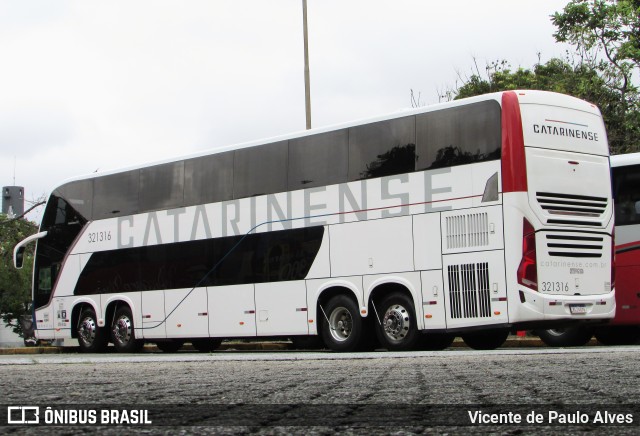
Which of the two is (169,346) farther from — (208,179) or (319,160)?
(319,160)

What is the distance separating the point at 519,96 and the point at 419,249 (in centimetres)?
289

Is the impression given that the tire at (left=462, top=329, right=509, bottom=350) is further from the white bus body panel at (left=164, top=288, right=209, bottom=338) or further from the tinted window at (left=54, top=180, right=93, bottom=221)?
the tinted window at (left=54, top=180, right=93, bottom=221)

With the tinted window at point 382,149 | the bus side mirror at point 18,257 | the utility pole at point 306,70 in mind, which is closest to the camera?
the tinted window at point 382,149

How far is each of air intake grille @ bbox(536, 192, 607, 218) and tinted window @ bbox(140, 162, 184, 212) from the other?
7.75 m

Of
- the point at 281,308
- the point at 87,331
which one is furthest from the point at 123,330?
the point at 281,308

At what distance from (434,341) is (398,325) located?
3.62 ft

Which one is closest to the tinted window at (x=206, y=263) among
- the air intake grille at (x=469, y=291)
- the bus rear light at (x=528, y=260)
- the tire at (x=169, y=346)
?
the tire at (x=169, y=346)

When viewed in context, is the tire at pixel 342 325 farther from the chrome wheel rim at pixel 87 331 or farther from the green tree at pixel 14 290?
the green tree at pixel 14 290

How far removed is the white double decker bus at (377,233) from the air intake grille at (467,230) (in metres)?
0.03

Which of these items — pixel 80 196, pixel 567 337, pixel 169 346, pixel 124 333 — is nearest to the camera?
pixel 567 337

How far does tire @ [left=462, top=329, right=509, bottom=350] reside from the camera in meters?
16.7

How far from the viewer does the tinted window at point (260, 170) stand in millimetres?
18219

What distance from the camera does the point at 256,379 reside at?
25.4ft

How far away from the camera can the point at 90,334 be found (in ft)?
72.1
